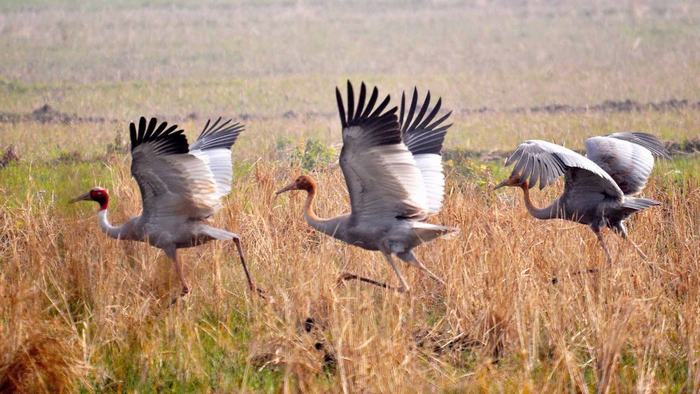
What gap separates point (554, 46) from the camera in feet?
88.8

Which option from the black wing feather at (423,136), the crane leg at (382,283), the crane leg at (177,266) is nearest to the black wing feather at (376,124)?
the crane leg at (382,283)

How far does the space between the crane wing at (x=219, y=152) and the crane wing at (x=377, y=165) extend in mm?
1289

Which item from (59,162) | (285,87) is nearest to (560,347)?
(59,162)

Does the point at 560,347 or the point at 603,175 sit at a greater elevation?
the point at 603,175

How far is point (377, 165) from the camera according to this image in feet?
21.4

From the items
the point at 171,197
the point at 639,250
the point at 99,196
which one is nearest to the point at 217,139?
the point at 99,196

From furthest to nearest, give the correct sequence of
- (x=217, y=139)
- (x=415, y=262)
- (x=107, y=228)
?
(x=217, y=139) → (x=107, y=228) → (x=415, y=262)

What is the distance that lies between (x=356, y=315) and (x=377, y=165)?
3.50 feet

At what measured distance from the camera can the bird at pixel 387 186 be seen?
247 inches

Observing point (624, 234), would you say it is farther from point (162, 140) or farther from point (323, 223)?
point (162, 140)

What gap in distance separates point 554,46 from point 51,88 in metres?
13.5

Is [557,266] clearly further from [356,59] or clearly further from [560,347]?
[356,59]

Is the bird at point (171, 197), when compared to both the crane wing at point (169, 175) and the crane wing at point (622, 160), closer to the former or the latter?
the crane wing at point (169, 175)

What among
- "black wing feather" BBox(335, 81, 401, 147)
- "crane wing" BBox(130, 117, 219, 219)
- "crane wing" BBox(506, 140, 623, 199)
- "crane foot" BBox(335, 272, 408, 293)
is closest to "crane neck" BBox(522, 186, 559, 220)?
"crane wing" BBox(506, 140, 623, 199)
